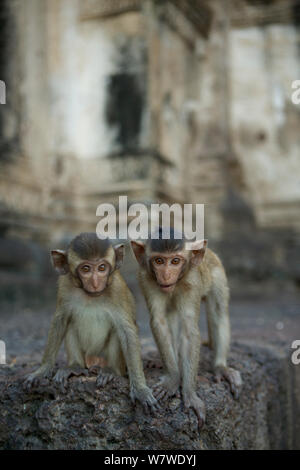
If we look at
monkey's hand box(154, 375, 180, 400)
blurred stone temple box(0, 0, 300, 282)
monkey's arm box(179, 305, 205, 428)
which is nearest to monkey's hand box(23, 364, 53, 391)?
monkey's hand box(154, 375, 180, 400)

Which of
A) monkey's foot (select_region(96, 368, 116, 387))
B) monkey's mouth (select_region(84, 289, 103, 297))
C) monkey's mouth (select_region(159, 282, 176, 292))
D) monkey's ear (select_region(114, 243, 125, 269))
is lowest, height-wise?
monkey's foot (select_region(96, 368, 116, 387))

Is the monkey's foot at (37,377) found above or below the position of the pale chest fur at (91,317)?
below

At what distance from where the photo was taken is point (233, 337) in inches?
173

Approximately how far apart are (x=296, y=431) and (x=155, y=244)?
7.16 ft

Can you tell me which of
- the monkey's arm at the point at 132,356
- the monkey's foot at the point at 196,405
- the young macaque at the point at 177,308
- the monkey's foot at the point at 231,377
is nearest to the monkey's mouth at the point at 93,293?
the monkey's arm at the point at 132,356

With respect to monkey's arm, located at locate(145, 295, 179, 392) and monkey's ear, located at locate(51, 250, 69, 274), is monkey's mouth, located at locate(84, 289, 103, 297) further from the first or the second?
monkey's arm, located at locate(145, 295, 179, 392)

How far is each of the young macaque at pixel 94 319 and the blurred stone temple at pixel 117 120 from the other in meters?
5.08

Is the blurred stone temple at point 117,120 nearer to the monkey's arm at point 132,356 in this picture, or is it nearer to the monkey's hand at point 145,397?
the monkey's arm at point 132,356

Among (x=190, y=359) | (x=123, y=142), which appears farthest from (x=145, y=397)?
(x=123, y=142)

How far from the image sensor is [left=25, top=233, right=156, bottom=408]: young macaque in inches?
95.6

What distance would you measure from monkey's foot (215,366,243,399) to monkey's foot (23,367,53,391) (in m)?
0.81

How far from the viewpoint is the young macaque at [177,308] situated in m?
2.48

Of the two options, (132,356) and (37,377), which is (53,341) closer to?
(37,377)

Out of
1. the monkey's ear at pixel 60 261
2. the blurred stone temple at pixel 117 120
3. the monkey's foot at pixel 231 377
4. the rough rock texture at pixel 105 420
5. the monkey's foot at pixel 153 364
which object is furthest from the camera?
the blurred stone temple at pixel 117 120
